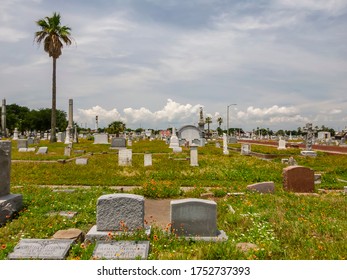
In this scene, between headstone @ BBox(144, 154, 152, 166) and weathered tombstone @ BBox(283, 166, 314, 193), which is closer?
weathered tombstone @ BBox(283, 166, 314, 193)

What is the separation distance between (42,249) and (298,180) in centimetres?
1005

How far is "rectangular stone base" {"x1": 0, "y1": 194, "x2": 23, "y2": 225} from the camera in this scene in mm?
7746

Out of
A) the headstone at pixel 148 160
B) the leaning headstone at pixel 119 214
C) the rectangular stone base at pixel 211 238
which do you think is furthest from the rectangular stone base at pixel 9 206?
the headstone at pixel 148 160

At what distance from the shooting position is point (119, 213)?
6527mm

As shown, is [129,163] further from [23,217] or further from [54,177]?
[23,217]

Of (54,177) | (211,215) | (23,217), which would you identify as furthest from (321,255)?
(54,177)

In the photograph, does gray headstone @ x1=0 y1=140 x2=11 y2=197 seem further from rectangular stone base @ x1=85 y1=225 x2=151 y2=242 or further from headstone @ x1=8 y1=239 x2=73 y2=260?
rectangular stone base @ x1=85 y1=225 x2=151 y2=242

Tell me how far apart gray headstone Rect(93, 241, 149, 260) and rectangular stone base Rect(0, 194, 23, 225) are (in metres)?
3.32

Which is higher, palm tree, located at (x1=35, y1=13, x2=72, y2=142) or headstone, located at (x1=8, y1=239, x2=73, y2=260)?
palm tree, located at (x1=35, y1=13, x2=72, y2=142)

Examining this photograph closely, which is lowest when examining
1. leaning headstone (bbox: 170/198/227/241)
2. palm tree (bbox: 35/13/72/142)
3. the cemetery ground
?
the cemetery ground

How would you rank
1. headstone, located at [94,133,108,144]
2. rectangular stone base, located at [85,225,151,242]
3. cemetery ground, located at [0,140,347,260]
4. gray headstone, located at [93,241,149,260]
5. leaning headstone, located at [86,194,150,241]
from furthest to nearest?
headstone, located at [94,133,108,144] < leaning headstone, located at [86,194,150,241] < rectangular stone base, located at [85,225,151,242] < cemetery ground, located at [0,140,347,260] < gray headstone, located at [93,241,149,260]

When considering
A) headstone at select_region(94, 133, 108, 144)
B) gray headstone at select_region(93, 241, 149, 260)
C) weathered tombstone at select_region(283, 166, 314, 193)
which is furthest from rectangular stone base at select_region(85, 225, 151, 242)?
headstone at select_region(94, 133, 108, 144)

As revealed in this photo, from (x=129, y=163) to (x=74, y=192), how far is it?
8.49 metres

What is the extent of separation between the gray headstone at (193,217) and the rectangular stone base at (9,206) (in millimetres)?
4199
